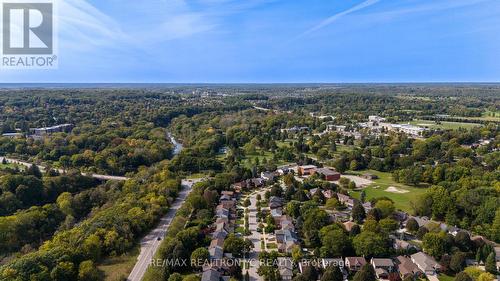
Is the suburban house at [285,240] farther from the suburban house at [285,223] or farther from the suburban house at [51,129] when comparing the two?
the suburban house at [51,129]

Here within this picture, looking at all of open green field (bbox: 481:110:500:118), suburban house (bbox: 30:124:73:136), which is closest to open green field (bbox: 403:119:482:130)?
open green field (bbox: 481:110:500:118)

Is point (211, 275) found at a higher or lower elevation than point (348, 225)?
lower

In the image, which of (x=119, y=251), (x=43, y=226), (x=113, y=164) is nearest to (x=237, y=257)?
(x=119, y=251)

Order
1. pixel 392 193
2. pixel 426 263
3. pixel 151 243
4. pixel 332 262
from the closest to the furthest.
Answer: pixel 426 263 → pixel 332 262 → pixel 151 243 → pixel 392 193

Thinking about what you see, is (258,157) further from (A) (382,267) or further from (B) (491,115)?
(B) (491,115)

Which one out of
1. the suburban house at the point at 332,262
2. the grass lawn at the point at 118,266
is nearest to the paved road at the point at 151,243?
the grass lawn at the point at 118,266

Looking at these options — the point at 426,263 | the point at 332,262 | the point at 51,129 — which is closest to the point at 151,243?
the point at 332,262
